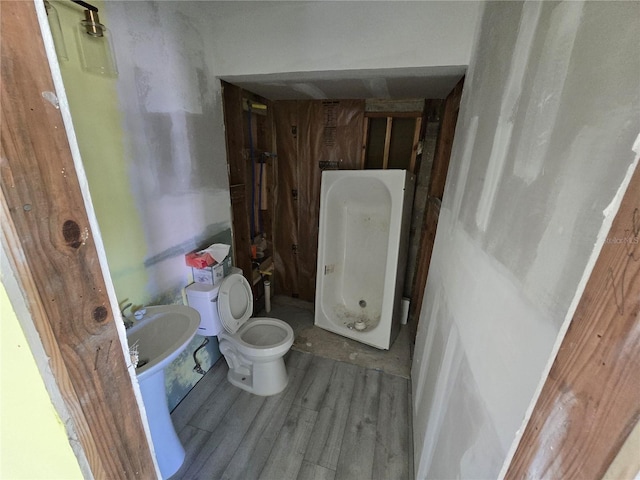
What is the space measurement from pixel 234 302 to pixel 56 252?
1.60 m

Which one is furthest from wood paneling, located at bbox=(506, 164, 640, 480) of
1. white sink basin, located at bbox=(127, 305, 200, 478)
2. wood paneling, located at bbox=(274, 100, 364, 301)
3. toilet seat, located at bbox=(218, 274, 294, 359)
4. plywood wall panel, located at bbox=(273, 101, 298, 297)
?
plywood wall panel, located at bbox=(273, 101, 298, 297)

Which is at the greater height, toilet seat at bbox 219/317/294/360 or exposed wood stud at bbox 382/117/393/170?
exposed wood stud at bbox 382/117/393/170

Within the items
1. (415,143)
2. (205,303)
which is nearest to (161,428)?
(205,303)

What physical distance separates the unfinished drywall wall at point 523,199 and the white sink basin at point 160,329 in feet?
3.77

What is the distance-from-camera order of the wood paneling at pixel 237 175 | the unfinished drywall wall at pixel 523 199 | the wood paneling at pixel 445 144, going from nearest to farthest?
the unfinished drywall wall at pixel 523 199
the wood paneling at pixel 445 144
the wood paneling at pixel 237 175

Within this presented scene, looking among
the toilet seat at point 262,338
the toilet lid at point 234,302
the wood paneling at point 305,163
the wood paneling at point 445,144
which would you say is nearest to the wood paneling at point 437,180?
the wood paneling at point 445,144

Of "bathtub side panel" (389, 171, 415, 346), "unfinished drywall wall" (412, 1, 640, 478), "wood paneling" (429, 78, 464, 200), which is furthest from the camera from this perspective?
"bathtub side panel" (389, 171, 415, 346)

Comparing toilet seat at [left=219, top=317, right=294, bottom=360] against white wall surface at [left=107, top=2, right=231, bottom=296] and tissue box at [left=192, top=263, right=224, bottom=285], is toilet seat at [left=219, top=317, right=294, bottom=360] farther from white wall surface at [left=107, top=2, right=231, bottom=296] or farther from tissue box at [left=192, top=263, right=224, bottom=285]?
white wall surface at [left=107, top=2, right=231, bottom=296]

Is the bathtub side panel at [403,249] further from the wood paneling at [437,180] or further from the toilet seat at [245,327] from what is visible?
the toilet seat at [245,327]

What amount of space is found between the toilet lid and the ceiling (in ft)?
4.53

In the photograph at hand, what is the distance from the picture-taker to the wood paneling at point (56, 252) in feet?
1.04

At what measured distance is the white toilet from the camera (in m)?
1.71

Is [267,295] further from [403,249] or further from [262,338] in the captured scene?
[403,249]

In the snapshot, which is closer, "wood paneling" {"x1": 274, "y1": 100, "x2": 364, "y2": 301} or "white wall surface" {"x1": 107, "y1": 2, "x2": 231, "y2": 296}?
"white wall surface" {"x1": 107, "y1": 2, "x2": 231, "y2": 296}
